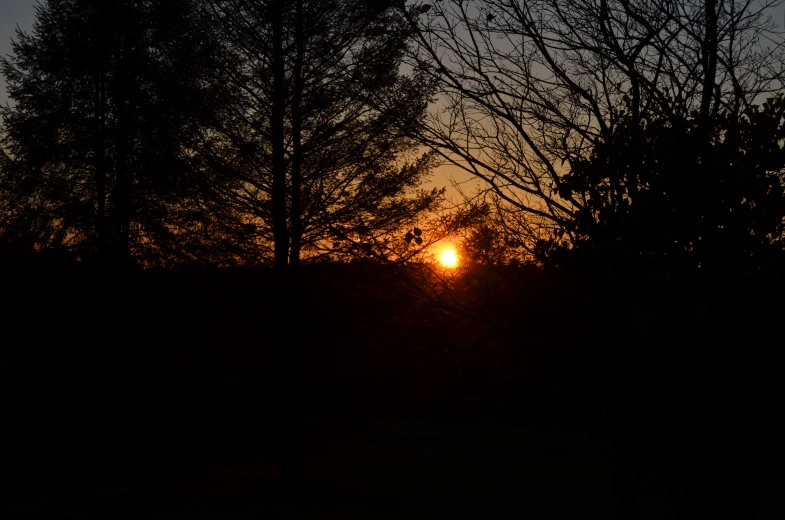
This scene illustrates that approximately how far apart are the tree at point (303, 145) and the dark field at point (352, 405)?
789mm

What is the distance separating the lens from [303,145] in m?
11.1

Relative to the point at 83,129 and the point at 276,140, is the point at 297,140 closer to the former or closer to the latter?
the point at 276,140

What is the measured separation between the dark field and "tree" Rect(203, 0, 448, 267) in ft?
2.59

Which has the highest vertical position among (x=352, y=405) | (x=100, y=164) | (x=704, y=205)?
(x=100, y=164)

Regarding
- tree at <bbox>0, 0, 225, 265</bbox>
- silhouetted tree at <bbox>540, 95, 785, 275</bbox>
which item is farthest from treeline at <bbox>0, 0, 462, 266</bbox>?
silhouetted tree at <bbox>540, 95, 785, 275</bbox>

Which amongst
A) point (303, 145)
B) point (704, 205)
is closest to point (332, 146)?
point (303, 145)

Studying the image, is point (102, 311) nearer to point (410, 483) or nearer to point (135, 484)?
point (135, 484)

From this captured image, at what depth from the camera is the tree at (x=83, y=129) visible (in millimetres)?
15586

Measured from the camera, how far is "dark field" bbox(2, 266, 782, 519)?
15.3 ft

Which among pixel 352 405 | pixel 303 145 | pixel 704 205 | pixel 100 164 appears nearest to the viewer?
pixel 704 205

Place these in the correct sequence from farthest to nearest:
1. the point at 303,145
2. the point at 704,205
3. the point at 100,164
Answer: the point at 100,164, the point at 303,145, the point at 704,205

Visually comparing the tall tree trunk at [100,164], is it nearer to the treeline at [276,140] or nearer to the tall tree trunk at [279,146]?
the treeline at [276,140]

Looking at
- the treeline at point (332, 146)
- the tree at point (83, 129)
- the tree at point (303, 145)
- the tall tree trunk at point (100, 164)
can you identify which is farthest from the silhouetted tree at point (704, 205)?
the tall tree trunk at point (100, 164)

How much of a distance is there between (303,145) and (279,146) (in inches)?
14.4
